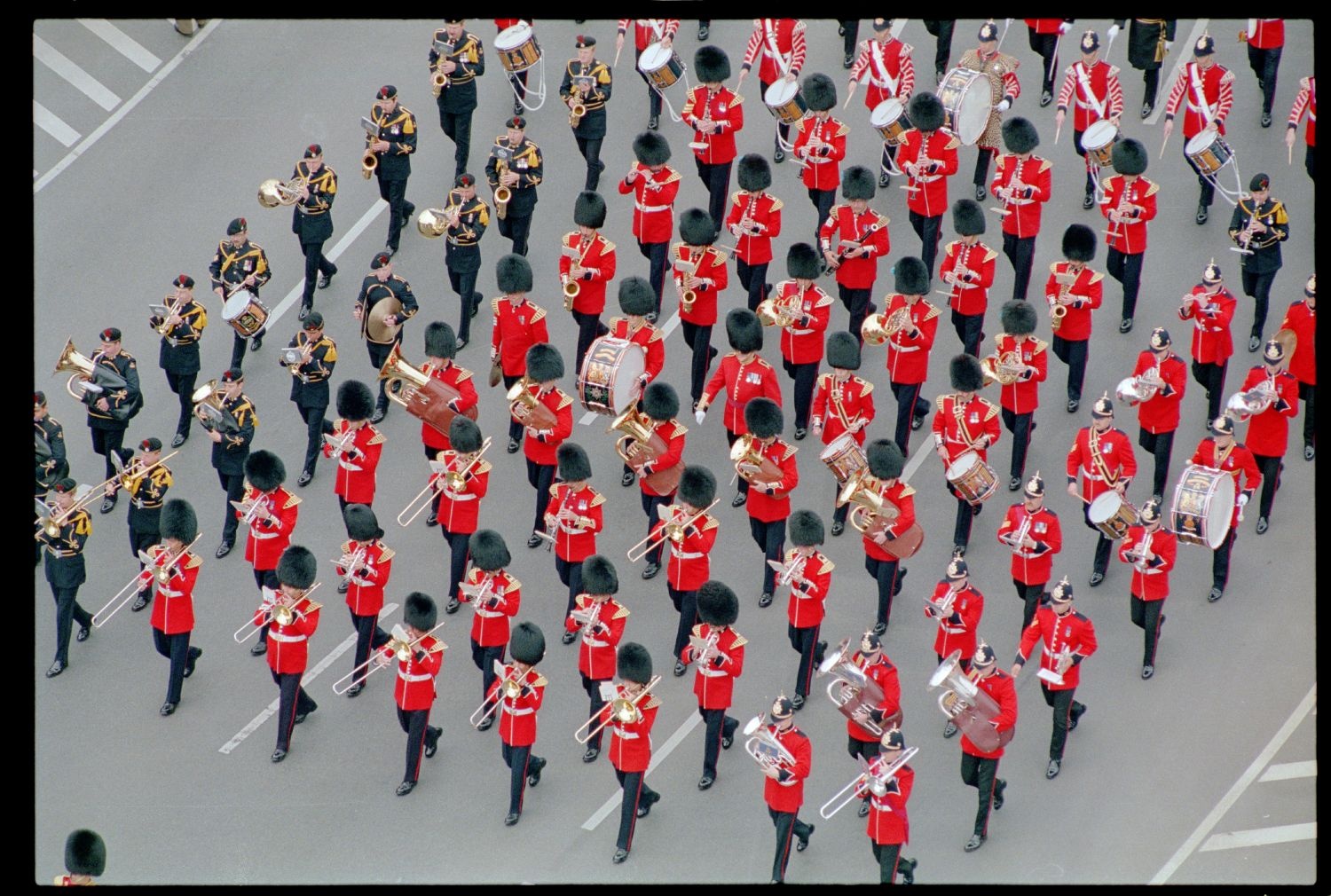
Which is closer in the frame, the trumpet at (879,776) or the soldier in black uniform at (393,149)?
the trumpet at (879,776)

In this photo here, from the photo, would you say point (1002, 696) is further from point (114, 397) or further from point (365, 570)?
point (114, 397)

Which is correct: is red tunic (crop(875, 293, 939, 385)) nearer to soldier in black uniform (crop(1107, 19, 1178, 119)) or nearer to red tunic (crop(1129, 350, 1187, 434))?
red tunic (crop(1129, 350, 1187, 434))

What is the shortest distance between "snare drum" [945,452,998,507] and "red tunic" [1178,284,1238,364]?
2334mm

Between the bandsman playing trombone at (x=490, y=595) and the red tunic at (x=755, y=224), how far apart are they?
4099mm

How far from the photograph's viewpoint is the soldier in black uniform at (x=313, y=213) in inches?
1113

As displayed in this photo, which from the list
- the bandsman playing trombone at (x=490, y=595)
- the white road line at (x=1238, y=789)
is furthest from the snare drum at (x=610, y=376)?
the white road line at (x=1238, y=789)

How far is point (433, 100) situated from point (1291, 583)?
1035 centimetres

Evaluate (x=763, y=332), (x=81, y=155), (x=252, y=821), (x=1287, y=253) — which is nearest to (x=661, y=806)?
(x=252, y=821)

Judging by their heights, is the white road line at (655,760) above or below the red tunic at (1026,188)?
below

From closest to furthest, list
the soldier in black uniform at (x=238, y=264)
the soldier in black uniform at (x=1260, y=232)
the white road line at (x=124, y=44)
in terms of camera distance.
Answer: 1. the soldier in black uniform at (x=1260, y=232)
2. the soldier in black uniform at (x=238, y=264)
3. the white road line at (x=124, y=44)

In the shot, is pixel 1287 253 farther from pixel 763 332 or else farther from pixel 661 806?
pixel 661 806

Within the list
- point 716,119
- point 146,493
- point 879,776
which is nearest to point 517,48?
point 716,119

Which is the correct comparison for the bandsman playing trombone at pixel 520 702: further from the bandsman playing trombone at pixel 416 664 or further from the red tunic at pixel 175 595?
the red tunic at pixel 175 595
